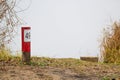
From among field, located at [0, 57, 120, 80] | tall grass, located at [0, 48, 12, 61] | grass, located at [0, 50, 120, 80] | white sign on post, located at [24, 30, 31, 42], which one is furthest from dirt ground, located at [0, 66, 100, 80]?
tall grass, located at [0, 48, 12, 61]

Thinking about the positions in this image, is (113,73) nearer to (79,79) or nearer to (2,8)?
(79,79)

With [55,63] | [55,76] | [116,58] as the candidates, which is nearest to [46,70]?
[55,76]

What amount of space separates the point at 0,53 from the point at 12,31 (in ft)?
3.26

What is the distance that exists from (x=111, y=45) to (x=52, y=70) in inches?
187

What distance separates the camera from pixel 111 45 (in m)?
12.1

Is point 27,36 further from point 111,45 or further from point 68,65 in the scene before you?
point 111,45

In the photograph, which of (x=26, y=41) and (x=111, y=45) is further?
(x=111, y=45)

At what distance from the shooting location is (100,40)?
12.0m

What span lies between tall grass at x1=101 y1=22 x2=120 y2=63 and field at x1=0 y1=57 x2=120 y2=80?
2.83 m

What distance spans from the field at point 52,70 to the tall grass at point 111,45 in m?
2.83

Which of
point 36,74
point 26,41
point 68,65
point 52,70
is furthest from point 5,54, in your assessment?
point 36,74

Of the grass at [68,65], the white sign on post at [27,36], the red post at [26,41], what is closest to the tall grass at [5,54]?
the grass at [68,65]

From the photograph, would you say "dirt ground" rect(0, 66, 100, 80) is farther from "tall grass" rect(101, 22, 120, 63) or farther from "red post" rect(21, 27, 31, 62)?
"tall grass" rect(101, 22, 120, 63)

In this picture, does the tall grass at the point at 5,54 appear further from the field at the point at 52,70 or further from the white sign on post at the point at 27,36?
the white sign on post at the point at 27,36
